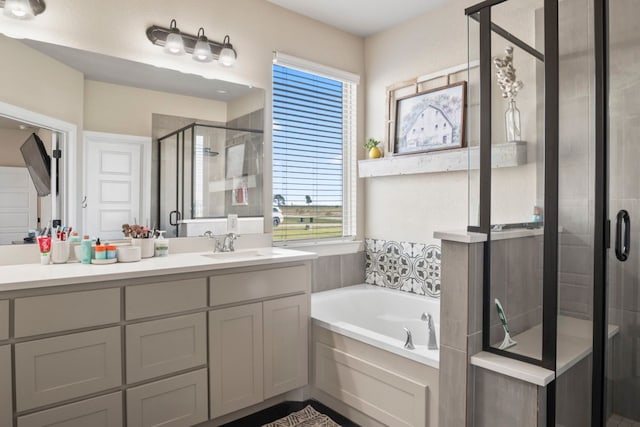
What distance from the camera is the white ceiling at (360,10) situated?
116 inches

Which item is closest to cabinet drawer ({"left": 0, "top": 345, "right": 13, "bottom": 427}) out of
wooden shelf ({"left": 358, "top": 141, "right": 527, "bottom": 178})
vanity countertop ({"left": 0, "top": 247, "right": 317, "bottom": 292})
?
vanity countertop ({"left": 0, "top": 247, "right": 317, "bottom": 292})

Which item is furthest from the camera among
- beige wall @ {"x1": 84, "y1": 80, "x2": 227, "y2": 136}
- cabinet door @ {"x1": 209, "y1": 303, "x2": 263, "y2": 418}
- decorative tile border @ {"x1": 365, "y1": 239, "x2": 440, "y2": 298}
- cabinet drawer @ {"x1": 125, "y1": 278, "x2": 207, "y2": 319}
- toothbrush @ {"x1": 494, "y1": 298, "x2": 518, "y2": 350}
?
decorative tile border @ {"x1": 365, "y1": 239, "x2": 440, "y2": 298}

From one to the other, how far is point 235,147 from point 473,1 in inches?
76.2

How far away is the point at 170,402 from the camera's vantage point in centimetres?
200

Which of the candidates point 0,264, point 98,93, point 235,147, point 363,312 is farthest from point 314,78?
point 0,264

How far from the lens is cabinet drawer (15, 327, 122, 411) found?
5.34ft

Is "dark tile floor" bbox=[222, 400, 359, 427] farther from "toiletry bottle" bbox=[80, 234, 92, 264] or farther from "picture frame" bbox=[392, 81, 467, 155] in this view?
"picture frame" bbox=[392, 81, 467, 155]

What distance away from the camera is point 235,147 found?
111 inches

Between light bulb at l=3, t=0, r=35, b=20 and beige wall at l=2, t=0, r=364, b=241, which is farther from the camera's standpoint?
beige wall at l=2, t=0, r=364, b=241

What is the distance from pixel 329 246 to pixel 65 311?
2006 millimetres

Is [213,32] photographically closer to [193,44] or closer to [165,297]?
[193,44]

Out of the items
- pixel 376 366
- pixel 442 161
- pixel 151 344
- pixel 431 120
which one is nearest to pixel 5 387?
pixel 151 344

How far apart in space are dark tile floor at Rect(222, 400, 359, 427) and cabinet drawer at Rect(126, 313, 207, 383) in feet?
1.72

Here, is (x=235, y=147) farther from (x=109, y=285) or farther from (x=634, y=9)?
(x=634, y=9)
